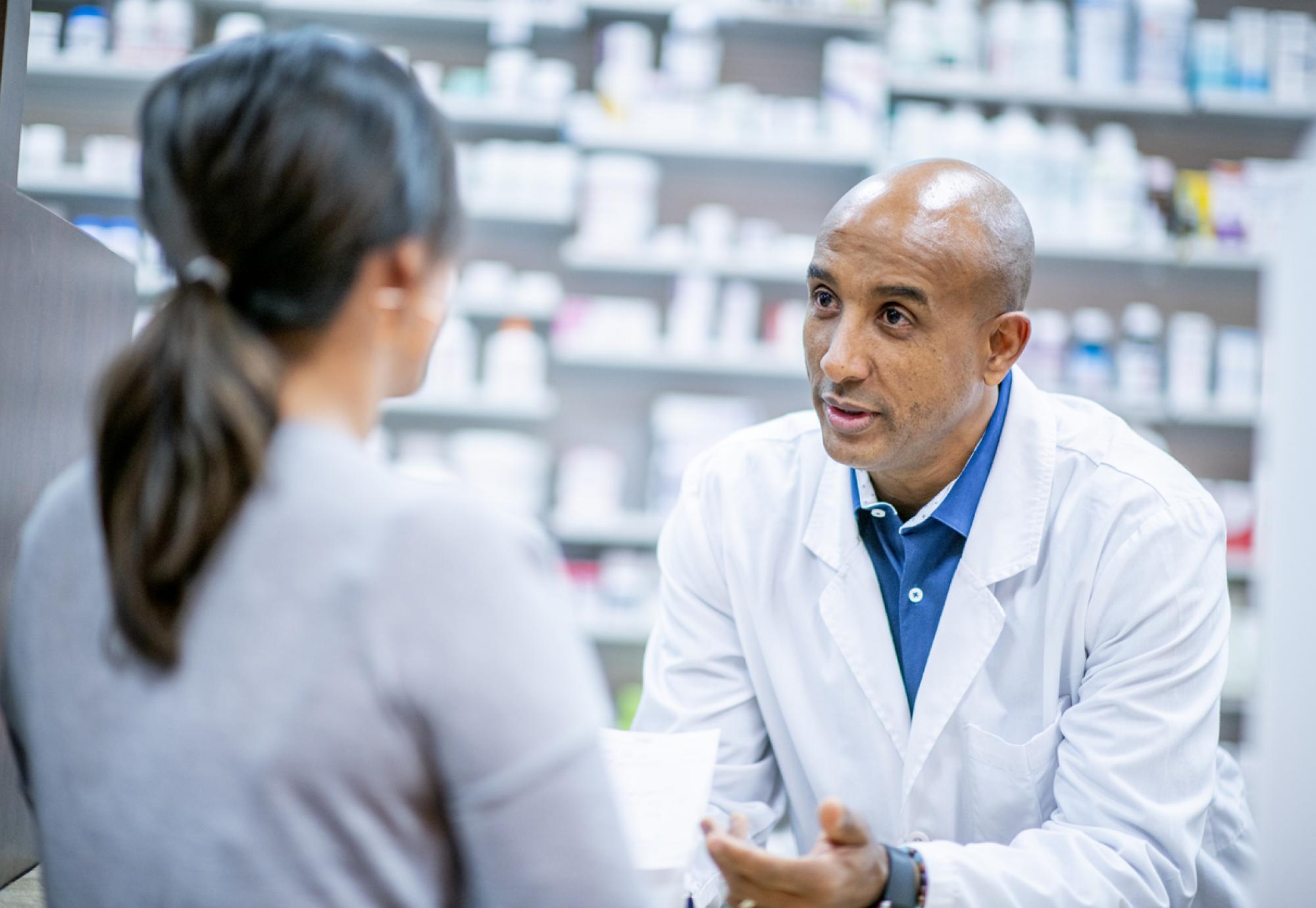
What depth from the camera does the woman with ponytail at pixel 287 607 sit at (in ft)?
1.89

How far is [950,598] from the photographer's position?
4.46ft

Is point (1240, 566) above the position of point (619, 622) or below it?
above

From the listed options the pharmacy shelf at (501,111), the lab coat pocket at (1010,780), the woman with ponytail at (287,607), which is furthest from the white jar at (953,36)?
the woman with ponytail at (287,607)

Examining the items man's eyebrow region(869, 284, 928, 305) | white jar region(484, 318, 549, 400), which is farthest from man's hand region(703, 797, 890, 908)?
white jar region(484, 318, 549, 400)

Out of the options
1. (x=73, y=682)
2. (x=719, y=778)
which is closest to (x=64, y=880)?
(x=73, y=682)

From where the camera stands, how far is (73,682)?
63 cm

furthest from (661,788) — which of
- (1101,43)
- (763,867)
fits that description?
(1101,43)

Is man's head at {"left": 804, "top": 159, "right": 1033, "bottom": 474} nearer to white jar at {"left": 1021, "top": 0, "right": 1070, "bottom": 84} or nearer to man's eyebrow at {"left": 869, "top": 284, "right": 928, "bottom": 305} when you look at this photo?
man's eyebrow at {"left": 869, "top": 284, "right": 928, "bottom": 305}

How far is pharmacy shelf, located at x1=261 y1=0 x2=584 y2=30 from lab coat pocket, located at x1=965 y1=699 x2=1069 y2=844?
2627mm

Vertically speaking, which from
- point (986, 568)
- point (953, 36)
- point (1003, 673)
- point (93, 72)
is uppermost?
point (953, 36)

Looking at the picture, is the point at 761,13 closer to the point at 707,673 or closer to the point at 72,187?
the point at 72,187

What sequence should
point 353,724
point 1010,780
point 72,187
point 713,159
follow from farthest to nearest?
point 713,159, point 72,187, point 1010,780, point 353,724

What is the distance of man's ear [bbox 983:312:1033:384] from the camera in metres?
1.44

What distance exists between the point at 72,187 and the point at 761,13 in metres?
2.02
